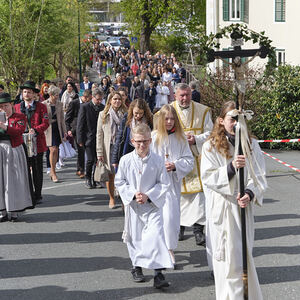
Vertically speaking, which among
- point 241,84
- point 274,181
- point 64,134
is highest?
point 241,84

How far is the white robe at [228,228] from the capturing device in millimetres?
6148

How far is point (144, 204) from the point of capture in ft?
23.3

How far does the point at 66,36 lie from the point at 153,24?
71.6ft

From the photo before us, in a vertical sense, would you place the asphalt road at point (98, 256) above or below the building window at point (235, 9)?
below

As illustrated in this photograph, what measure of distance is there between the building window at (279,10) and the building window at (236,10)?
1.96 metres

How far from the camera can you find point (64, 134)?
46.5ft

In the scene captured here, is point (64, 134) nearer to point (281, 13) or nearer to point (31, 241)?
point (31, 241)

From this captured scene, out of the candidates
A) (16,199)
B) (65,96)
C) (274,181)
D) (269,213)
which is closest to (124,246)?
(16,199)

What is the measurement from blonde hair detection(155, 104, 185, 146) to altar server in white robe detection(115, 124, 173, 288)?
1.00 metres

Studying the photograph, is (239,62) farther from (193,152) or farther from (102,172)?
(102,172)

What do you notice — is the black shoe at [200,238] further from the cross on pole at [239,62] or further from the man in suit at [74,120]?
the man in suit at [74,120]

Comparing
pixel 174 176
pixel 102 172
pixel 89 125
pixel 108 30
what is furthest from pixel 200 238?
pixel 108 30

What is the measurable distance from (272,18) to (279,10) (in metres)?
0.53

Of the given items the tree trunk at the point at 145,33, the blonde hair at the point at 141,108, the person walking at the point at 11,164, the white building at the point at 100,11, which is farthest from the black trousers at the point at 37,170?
the white building at the point at 100,11
